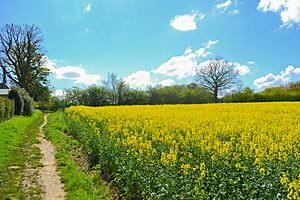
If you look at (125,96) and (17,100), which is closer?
(17,100)

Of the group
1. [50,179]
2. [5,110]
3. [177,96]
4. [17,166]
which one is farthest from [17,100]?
[177,96]

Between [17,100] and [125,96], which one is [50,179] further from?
[125,96]

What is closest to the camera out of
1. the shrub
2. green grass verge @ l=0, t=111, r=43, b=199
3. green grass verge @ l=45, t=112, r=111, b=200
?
green grass verge @ l=45, t=112, r=111, b=200

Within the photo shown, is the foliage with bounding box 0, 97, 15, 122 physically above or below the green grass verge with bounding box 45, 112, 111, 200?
above

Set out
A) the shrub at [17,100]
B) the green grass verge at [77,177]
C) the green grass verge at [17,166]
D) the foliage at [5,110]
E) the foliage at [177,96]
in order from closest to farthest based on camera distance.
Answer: the green grass verge at [77,177] < the green grass verge at [17,166] < the foliage at [5,110] < the shrub at [17,100] < the foliage at [177,96]

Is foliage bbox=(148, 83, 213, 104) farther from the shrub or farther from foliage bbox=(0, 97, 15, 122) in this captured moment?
foliage bbox=(0, 97, 15, 122)

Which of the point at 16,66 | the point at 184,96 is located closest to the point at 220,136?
the point at 184,96

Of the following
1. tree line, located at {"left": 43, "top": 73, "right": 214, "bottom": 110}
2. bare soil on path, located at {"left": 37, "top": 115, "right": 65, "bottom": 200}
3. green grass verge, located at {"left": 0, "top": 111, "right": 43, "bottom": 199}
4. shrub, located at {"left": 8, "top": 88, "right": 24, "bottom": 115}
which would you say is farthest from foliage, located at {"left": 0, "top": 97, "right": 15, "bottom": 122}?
tree line, located at {"left": 43, "top": 73, "right": 214, "bottom": 110}

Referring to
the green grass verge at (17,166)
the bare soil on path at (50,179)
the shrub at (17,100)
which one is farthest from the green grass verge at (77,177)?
the shrub at (17,100)

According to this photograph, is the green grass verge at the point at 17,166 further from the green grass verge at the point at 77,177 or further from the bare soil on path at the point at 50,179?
the green grass verge at the point at 77,177

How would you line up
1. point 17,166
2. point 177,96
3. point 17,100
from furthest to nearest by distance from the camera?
1. point 177,96
2. point 17,100
3. point 17,166

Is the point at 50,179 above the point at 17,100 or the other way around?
the other way around

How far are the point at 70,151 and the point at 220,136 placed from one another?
21.7ft

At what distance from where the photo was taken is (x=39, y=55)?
173 feet
